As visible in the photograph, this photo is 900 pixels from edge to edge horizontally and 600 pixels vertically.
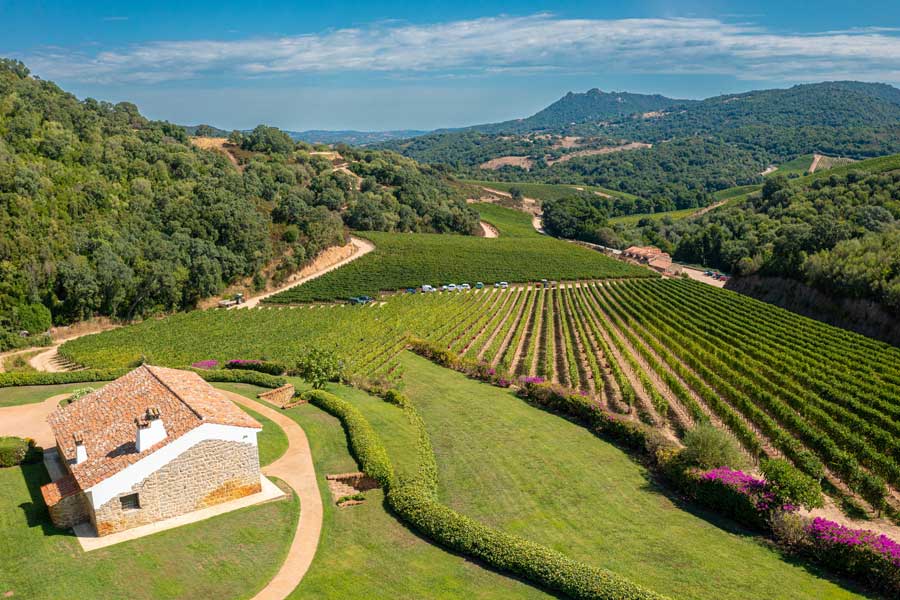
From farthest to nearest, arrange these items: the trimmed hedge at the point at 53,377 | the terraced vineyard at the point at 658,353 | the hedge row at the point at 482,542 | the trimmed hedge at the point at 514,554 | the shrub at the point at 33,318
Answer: the shrub at the point at 33,318
the trimmed hedge at the point at 53,377
the terraced vineyard at the point at 658,353
the hedge row at the point at 482,542
the trimmed hedge at the point at 514,554

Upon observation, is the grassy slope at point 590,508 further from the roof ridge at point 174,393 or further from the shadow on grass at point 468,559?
the roof ridge at point 174,393

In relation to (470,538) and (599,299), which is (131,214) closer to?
(599,299)

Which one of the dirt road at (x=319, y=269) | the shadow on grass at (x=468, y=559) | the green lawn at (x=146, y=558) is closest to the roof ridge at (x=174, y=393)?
the green lawn at (x=146, y=558)

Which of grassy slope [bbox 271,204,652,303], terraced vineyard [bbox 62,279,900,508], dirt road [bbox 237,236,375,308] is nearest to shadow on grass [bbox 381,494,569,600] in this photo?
terraced vineyard [bbox 62,279,900,508]

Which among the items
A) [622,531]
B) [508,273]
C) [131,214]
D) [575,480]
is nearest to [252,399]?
[575,480]

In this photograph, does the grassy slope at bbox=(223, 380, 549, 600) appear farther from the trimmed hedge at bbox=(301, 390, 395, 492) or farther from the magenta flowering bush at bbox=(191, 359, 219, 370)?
the magenta flowering bush at bbox=(191, 359, 219, 370)

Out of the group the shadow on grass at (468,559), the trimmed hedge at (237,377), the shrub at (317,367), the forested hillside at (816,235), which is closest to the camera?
the shadow on grass at (468,559)
